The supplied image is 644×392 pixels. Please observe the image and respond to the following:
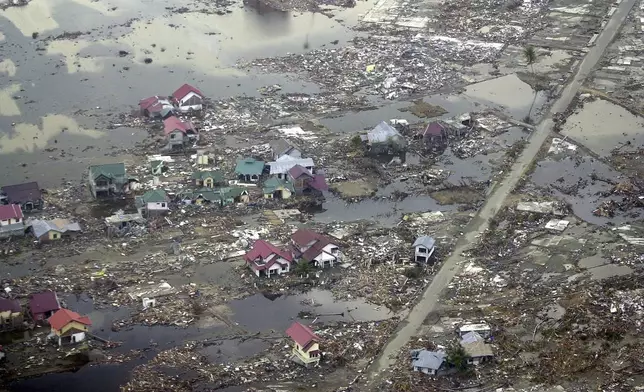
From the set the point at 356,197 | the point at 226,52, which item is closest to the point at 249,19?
the point at 226,52

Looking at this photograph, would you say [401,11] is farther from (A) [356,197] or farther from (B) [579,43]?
(A) [356,197]

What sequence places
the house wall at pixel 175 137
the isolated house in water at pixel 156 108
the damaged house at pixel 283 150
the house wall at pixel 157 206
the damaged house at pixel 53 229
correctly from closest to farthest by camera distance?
1. the damaged house at pixel 53 229
2. the house wall at pixel 157 206
3. the damaged house at pixel 283 150
4. the house wall at pixel 175 137
5. the isolated house in water at pixel 156 108

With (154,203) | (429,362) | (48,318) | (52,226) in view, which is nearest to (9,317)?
(48,318)

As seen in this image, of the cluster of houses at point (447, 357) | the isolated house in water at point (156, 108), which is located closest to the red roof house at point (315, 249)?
the cluster of houses at point (447, 357)

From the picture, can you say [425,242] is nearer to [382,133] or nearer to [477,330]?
[477,330]

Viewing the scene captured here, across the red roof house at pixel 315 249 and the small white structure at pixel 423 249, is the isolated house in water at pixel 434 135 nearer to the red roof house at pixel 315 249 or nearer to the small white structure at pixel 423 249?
the small white structure at pixel 423 249

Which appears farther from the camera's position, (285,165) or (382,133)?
(382,133)
